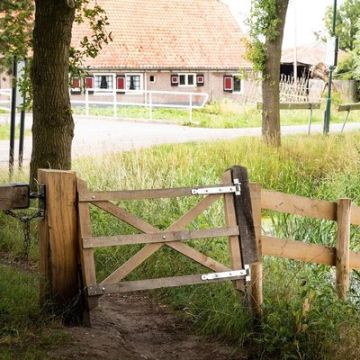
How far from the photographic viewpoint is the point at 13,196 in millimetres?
5656

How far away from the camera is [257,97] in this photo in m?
43.0

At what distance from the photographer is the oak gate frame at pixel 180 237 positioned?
18.8 ft

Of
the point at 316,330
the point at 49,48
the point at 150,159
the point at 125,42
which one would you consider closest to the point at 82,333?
the point at 316,330

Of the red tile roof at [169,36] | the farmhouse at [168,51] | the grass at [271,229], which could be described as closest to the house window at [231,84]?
the farmhouse at [168,51]

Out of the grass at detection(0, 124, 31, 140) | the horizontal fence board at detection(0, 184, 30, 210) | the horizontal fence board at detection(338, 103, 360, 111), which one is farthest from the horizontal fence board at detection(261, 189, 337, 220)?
the grass at detection(0, 124, 31, 140)

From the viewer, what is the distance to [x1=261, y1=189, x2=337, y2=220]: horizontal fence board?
6.46 m

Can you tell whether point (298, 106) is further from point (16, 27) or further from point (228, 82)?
point (228, 82)

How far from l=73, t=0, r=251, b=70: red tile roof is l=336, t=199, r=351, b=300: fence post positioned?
114 ft

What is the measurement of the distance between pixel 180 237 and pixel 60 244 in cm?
89

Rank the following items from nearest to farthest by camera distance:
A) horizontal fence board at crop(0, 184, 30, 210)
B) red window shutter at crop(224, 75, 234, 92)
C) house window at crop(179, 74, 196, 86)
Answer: horizontal fence board at crop(0, 184, 30, 210), house window at crop(179, 74, 196, 86), red window shutter at crop(224, 75, 234, 92)

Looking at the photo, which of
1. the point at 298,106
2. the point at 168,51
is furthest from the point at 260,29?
the point at 168,51

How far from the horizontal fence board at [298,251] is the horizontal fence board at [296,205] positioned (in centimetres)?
27

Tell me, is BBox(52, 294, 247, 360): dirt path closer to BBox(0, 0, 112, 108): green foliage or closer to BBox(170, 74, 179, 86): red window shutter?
BBox(0, 0, 112, 108): green foliage

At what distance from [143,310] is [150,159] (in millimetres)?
5860
